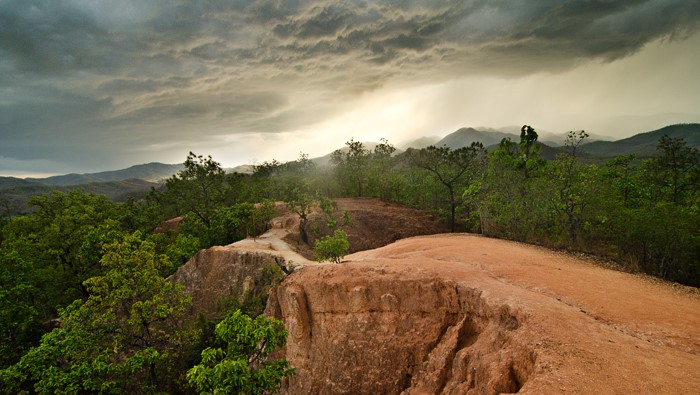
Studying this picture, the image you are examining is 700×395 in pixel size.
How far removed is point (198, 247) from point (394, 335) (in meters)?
28.3

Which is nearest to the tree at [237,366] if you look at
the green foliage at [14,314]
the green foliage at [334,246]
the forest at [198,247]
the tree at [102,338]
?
the forest at [198,247]

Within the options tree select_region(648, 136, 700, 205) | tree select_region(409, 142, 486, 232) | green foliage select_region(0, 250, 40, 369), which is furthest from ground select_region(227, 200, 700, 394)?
tree select_region(409, 142, 486, 232)

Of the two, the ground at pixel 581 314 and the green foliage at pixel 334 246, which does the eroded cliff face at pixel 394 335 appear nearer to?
the ground at pixel 581 314

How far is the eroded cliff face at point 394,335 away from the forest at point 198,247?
3022 mm

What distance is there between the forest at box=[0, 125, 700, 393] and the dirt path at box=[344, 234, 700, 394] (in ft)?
20.6

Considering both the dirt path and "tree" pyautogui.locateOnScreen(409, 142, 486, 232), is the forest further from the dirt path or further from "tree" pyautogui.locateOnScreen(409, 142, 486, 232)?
the dirt path

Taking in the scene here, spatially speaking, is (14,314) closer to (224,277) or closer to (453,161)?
(224,277)

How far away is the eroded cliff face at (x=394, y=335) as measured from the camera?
10.1 m

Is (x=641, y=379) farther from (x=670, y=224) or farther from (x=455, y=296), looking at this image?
(x=670, y=224)

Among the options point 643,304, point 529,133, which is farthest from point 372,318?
point 529,133

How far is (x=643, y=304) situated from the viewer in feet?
36.6

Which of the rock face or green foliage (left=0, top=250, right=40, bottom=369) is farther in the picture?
the rock face

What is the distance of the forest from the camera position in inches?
500

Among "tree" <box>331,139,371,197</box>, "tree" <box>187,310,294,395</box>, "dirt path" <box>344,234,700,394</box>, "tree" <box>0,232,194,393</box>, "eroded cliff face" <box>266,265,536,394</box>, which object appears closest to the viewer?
"dirt path" <box>344,234,700,394</box>
